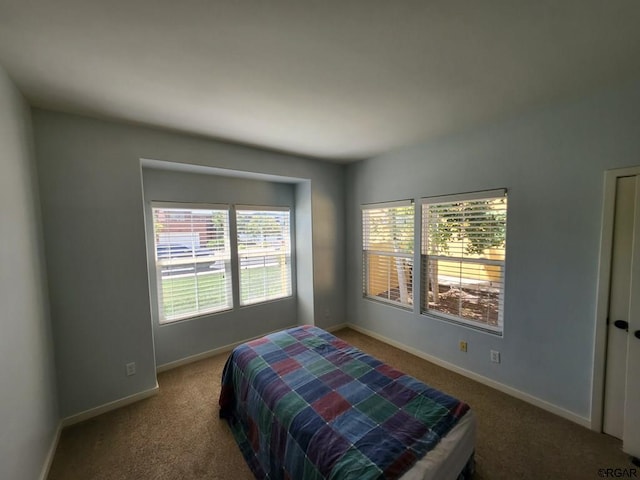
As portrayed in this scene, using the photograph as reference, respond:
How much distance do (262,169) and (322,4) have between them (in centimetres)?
217

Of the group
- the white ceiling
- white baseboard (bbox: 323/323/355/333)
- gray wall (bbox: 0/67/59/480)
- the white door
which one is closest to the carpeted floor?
the white door

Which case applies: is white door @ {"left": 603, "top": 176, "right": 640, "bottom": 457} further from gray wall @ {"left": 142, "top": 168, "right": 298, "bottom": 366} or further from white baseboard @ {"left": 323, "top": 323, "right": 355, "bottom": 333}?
gray wall @ {"left": 142, "top": 168, "right": 298, "bottom": 366}

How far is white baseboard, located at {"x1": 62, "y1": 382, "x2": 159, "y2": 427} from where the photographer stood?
2146mm

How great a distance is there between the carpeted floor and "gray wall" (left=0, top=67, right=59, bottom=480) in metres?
0.31

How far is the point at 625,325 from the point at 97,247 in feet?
13.8

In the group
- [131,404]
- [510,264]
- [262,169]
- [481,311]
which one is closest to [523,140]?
[510,264]

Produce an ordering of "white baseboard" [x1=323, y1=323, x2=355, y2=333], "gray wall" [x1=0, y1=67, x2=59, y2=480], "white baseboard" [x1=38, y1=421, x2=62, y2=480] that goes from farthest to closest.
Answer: "white baseboard" [x1=323, y1=323, x2=355, y2=333]
"white baseboard" [x1=38, y1=421, x2=62, y2=480]
"gray wall" [x1=0, y1=67, x2=59, y2=480]

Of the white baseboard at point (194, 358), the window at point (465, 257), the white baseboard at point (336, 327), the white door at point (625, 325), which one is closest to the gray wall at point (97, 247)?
the white baseboard at point (194, 358)

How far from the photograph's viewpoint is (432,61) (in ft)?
4.93

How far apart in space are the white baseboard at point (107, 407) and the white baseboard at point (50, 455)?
7cm

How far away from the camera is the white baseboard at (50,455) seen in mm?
1674

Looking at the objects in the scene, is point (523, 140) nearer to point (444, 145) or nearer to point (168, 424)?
point (444, 145)

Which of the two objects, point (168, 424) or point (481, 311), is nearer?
point (168, 424)

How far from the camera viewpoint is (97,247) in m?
2.22
